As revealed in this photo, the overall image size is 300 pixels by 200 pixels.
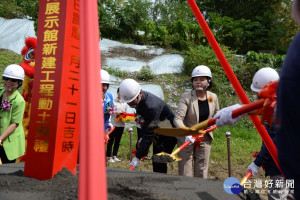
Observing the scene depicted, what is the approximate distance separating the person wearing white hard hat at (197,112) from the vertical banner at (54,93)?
1487 mm

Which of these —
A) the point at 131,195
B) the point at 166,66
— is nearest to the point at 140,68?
the point at 166,66

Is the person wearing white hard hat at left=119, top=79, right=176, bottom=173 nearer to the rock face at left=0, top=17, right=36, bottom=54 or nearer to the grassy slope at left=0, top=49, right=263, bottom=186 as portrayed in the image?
the grassy slope at left=0, top=49, right=263, bottom=186

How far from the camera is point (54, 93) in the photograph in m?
2.86

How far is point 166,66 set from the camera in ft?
37.1

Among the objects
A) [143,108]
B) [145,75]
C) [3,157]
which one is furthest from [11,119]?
[145,75]

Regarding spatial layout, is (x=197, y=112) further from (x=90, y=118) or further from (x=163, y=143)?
(x=90, y=118)

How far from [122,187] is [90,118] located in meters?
1.89

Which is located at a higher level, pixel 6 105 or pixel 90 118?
pixel 6 105

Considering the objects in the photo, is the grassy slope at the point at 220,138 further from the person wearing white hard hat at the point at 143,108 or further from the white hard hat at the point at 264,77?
the white hard hat at the point at 264,77

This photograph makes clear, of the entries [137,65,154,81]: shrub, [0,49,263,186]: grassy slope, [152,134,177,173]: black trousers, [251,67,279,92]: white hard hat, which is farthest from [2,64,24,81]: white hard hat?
[137,65,154,81]: shrub

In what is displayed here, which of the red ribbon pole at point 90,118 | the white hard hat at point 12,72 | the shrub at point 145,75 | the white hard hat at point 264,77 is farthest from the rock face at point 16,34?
the red ribbon pole at point 90,118

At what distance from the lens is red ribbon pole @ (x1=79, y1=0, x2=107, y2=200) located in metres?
1.05

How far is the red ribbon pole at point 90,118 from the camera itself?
1.05 meters

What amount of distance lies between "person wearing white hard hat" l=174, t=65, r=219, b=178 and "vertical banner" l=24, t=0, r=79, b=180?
149cm
